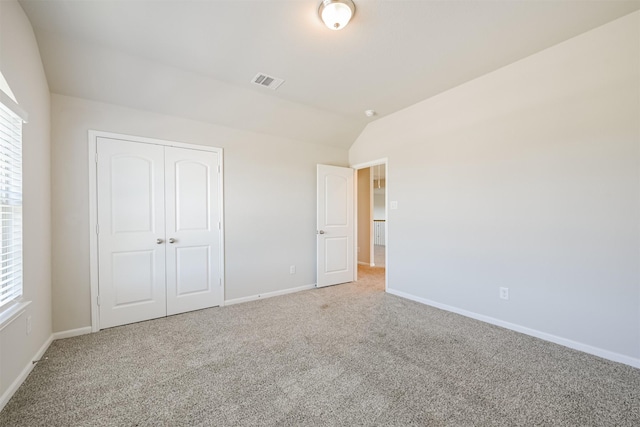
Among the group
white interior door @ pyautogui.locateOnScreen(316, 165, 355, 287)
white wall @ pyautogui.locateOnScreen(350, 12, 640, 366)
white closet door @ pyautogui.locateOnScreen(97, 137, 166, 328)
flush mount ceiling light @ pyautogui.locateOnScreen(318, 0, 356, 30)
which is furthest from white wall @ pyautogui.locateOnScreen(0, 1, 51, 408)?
white wall @ pyautogui.locateOnScreen(350, 12, 640, 366)

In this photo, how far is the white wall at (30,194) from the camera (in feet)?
5.66

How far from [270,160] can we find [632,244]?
3.87 m

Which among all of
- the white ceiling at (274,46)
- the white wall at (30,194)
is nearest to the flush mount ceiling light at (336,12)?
the white ceiling at (274,46)

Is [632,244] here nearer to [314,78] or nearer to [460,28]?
[460,28]

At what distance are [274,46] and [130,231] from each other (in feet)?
8.17

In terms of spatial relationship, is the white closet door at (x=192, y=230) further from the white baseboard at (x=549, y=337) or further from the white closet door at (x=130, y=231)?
the white baseboard at (x=549, y=337)

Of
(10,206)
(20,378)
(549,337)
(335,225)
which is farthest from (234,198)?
(549,337)

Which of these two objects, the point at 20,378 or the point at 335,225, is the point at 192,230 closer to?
the point at 20,378

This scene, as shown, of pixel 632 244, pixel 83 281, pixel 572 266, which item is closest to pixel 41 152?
pixel 83 281

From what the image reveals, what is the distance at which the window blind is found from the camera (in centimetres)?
171

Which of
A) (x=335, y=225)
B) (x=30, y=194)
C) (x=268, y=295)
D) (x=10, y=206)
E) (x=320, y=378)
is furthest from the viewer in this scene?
(x=335, y=225)

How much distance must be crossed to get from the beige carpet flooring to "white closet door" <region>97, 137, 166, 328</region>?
0.26 meters

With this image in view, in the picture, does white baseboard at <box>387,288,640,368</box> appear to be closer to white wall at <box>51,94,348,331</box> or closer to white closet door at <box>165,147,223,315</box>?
white wall at <box>51,94,348,331</box>

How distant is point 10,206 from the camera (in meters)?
1.80
